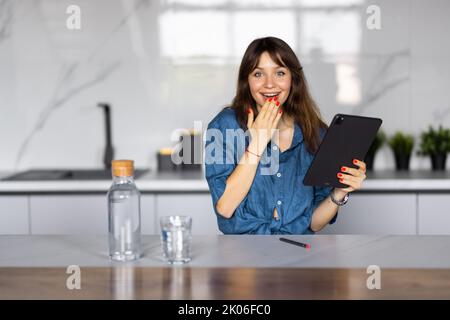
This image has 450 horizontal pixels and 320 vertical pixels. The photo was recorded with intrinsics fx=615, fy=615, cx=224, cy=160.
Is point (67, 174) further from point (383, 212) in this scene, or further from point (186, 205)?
point (383, 212)

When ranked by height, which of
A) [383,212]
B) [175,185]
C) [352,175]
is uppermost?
[352,175]

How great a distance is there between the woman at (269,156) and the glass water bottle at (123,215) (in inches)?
18.4

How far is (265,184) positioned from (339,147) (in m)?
0.37

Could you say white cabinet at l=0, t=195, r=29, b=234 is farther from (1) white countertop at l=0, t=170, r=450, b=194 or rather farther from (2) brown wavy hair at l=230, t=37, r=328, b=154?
(2) brown wavy hair at l=230, t=37, r=328, b=154

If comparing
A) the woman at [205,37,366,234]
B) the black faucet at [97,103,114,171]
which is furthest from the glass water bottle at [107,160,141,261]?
the black faucet at [97,103,114,171]

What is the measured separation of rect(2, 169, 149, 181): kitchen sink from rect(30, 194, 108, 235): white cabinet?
18 centimetres

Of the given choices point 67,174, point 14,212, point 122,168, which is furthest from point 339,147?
point 67,174

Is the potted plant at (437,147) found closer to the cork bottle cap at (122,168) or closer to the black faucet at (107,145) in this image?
the black faucet at (107,145)

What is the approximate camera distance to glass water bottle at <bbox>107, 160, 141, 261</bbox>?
1463mm

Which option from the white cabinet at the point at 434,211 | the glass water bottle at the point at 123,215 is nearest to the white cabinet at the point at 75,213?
the white cabinet at the point at 434,211

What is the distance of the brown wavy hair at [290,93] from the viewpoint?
204cm

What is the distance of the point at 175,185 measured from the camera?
2.99m
